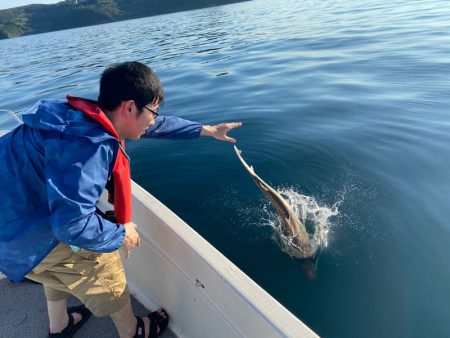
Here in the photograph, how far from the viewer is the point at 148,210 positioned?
2.88 metres

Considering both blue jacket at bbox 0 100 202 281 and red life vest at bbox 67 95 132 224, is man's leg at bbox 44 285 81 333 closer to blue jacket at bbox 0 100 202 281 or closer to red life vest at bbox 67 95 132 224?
blue jacket at bbox 0 100 202 281

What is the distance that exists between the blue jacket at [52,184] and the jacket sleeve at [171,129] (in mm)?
1117

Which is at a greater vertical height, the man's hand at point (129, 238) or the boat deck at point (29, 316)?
the man's hand at point (129, 238)

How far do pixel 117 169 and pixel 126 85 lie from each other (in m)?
0.47

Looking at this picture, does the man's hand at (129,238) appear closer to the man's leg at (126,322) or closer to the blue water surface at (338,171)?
the man's leg at (126,322)

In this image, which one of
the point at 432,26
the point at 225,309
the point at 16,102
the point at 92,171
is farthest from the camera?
the point at 432,26

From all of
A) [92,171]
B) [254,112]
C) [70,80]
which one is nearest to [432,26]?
[254,112]

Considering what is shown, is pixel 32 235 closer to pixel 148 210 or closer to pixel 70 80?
pixel 148 210

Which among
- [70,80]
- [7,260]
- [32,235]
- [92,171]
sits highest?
[92,171]

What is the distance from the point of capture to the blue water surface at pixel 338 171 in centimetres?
331

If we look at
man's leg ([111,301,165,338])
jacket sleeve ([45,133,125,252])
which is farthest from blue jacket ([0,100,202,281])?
man's leg ([111,301,165,338])

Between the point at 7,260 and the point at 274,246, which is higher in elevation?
the point at 7,260

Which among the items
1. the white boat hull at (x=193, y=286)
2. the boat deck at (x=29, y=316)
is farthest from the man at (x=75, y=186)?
the boat deck at (x=29, y=316)

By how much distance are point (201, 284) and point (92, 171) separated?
1.03 m
